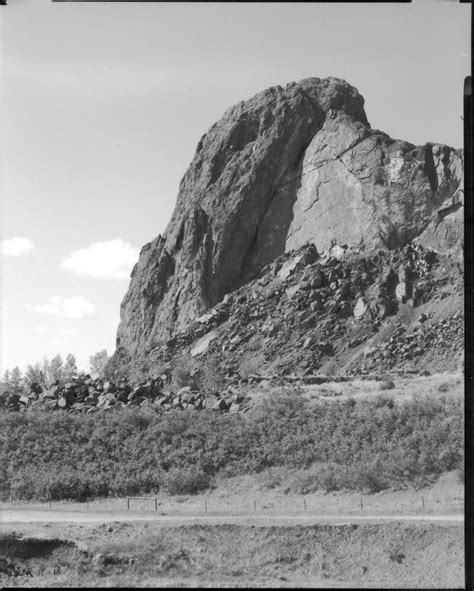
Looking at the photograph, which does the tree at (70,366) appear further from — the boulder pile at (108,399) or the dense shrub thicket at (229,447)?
the dense shrub thicket at (229,447)

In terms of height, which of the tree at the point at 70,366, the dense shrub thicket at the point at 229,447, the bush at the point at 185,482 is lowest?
the bush at the point at 185,482

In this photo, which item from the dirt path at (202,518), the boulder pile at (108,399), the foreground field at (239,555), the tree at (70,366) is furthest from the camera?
the tree at (70,366)

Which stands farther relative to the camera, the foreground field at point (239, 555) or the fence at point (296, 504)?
the fence at point (296, 504)

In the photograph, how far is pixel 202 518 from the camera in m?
19.6

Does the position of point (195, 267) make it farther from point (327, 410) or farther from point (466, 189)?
point (466, 189)

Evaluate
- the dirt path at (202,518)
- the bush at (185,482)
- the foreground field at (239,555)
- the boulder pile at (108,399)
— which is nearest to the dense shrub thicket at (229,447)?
the bush at (185,482)

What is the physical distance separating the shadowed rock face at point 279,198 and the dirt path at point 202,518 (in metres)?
40.9

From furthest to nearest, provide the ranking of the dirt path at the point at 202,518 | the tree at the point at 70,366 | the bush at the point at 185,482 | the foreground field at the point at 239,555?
1. the tree at the point at 70,366
2. the bush at the point at 185,482
3. the dirt path at the point at 202,518
4. the foreground field at the point at 239,555

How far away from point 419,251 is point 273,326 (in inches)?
483

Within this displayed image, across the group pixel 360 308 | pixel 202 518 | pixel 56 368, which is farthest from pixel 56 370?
pixel 202 518

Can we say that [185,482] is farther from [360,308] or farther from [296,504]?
[360,308]

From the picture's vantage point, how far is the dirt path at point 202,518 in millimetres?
18188

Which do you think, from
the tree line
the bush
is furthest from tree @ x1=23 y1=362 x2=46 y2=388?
the bush

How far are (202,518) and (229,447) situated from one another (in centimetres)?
610
